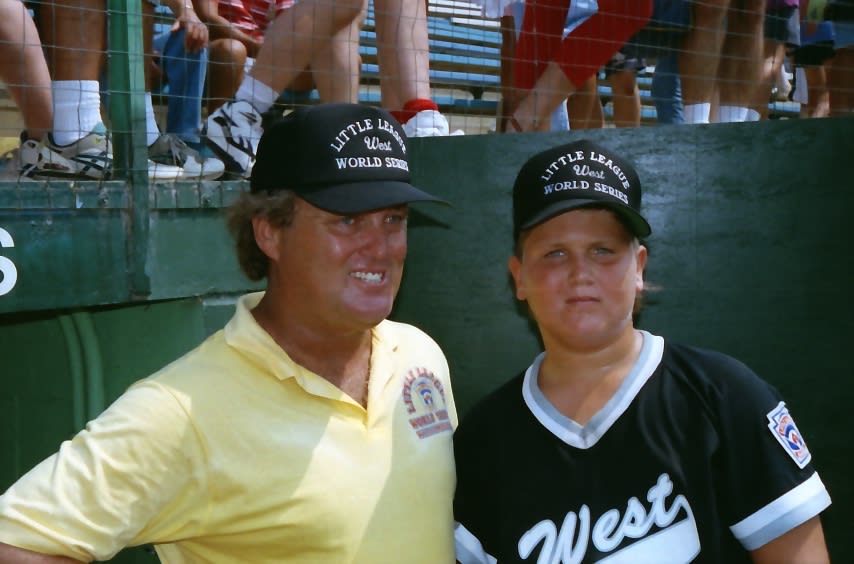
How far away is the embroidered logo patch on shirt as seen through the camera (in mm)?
2156

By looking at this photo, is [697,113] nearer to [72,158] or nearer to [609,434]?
[72,158]

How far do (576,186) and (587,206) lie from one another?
0.17 feet

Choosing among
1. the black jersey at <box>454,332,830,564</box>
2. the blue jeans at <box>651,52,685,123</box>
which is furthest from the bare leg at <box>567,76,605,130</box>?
the black jersey at <box>454,332,830,564</box>

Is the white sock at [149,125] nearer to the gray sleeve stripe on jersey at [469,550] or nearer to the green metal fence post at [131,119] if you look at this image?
the green metal fence post at [131,119]

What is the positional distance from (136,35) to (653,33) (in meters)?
2.72

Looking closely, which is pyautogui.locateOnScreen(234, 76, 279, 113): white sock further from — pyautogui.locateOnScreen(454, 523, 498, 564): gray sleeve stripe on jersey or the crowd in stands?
pyautogui.locateOnScreen(454, 523, 498, 564): gray sleeve stripe on jersey

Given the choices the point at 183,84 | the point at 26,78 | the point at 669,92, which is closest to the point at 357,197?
the point at 26,78

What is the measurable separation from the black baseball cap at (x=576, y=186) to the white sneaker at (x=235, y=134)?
4.65ft

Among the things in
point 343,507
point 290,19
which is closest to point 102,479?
point 343,507

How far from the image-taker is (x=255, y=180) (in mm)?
2143

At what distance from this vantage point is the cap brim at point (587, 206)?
79.2 inches

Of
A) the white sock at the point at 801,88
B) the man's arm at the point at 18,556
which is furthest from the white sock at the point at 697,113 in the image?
the man's arm at the point at 18,556

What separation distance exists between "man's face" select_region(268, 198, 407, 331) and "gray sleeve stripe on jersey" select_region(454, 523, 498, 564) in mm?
489

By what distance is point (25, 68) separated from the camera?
3.05 metres
